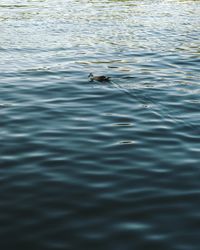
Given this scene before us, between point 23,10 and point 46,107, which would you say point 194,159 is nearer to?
point 46,107

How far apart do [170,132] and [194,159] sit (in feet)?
7.05

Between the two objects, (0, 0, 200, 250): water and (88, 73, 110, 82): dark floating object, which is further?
(88, 73, 110, 82): dark floating object

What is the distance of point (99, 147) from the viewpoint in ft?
38.5

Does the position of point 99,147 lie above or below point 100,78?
below

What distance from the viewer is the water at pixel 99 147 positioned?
7.73m

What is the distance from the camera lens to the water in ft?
25.3

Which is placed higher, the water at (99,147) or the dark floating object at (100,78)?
the dark floating object at (100,78)

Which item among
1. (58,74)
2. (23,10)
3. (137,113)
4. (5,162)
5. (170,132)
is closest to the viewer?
(5,162)

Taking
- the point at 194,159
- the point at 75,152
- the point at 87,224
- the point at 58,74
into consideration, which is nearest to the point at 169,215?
the point at 87,224

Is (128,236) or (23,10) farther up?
(23,10)

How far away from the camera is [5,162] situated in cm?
1050

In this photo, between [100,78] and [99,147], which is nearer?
[99,147]

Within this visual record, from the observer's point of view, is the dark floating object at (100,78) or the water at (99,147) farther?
the dark floating object at (100,78)

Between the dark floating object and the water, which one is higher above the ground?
the dark floating object
